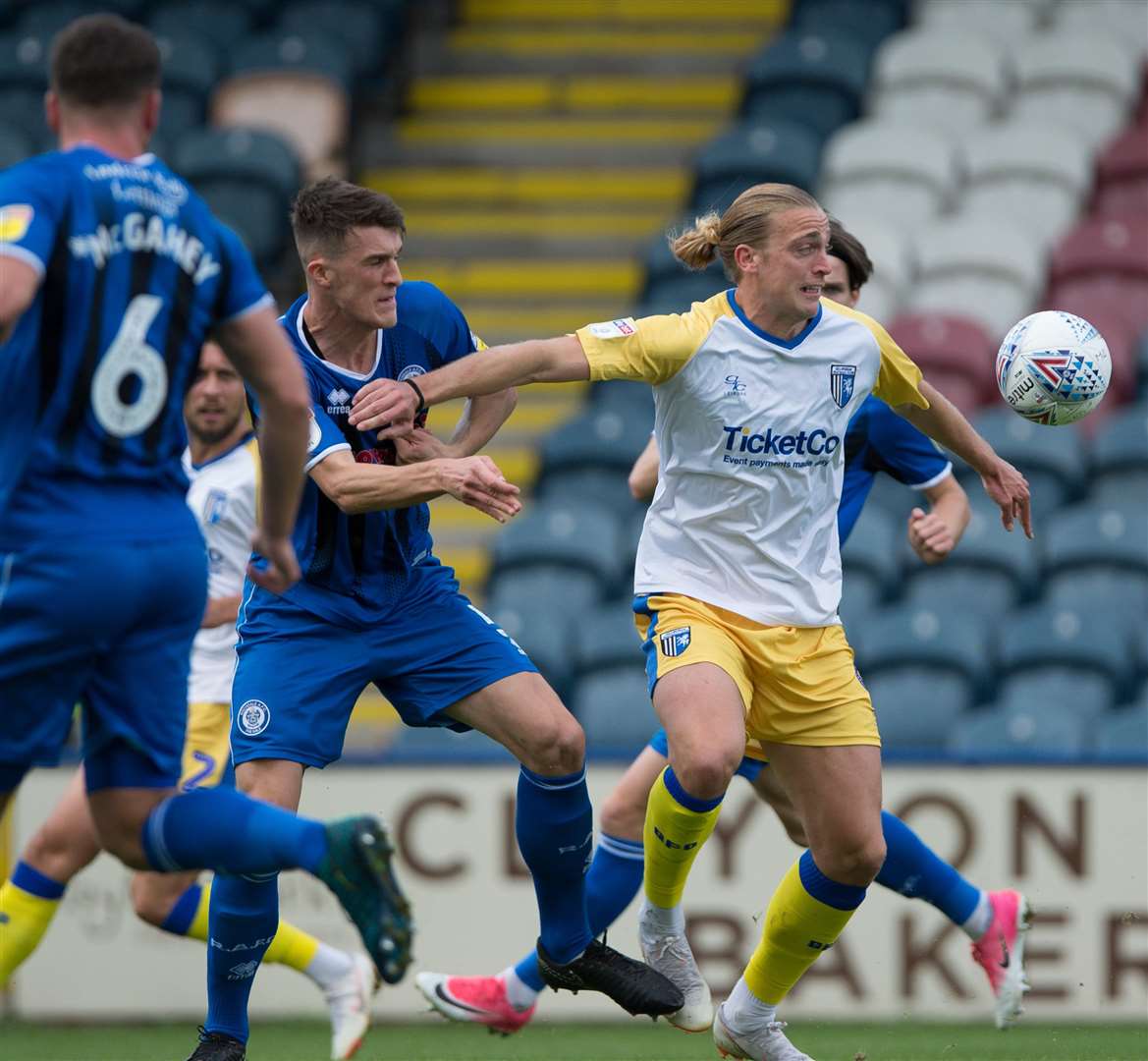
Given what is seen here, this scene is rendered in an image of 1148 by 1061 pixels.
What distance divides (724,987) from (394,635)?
3.35 meters

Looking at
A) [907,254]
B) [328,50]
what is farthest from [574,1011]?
[328,50]

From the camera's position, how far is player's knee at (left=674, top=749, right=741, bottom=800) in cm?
523

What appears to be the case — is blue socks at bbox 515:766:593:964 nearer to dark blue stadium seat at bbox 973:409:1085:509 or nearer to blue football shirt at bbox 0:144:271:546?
blue football shirt at bbox 0:144:271:546

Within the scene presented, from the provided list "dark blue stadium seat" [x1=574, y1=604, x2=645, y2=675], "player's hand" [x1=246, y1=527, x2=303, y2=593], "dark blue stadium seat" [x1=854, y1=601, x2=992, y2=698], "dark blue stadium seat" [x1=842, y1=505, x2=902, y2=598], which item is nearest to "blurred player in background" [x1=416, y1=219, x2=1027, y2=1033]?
"player's hand" [x1=246, y1=527, x2=303, y2=593]

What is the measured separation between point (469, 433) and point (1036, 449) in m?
5.47

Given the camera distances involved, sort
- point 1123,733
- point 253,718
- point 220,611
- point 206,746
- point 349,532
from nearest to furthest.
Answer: point 253,718 < point 349,532 < point 220,611 < point 206,746 < point 1123,733

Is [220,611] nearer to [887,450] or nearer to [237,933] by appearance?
[237,933]

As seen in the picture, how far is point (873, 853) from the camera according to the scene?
5.44m

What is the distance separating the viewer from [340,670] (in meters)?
5.61

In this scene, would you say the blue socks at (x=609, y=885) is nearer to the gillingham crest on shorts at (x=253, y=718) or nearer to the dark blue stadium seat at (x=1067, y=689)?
the gillingham crest on shorts at (x=253, y=718)

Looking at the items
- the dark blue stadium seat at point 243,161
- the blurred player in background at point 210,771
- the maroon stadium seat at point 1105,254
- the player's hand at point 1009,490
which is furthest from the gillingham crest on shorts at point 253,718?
the maroon stadium seat at point 1105,254

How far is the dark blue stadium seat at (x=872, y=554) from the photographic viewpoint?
33.3ft

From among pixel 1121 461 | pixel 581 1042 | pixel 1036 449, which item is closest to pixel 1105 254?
pixel 1121 461

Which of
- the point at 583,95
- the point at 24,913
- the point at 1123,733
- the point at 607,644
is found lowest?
the point at 24,913
